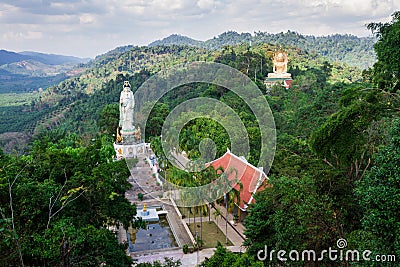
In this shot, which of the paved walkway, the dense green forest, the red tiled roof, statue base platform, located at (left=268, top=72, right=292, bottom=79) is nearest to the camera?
the dense green forest

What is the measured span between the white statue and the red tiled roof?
9103 mm

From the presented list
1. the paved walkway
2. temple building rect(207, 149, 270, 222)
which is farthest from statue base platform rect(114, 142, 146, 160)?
temple building rect(207, 149, 270, 222)

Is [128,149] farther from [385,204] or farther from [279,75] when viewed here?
[279,75]

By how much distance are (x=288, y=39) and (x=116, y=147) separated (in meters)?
113

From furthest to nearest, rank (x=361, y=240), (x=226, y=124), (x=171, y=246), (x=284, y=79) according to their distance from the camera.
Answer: (x=284, y=79)
(x=226, y=124)
(x=171, y=246)
(x=361, y=240)

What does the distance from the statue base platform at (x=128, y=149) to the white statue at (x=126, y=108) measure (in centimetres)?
92

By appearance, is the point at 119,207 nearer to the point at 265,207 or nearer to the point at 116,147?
the point at 265,207

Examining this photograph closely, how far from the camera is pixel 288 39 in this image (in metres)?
127

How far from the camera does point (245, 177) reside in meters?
15.9

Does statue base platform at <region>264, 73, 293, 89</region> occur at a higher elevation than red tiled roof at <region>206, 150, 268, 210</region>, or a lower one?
higher

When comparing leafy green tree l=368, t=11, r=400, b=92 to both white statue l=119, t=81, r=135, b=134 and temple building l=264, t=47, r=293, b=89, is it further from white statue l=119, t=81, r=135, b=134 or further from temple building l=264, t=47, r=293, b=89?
temple building l=264, t=47, r=293, b=89

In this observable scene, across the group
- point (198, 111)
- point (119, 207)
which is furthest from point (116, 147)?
point (119, 207)

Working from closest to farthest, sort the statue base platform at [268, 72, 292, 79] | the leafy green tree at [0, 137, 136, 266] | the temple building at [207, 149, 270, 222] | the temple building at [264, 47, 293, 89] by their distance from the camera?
the leafy green tree at [0, 137, 136, 266] < the temple building at [207, 149, 270, 222] < the temple building at [264, 47, 293, 89] < the statue base platform at [268, 72, 292, 79]

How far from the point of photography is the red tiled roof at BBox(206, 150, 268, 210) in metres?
15.0
